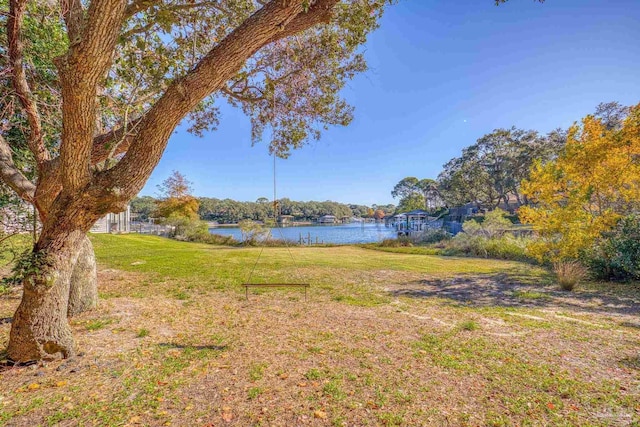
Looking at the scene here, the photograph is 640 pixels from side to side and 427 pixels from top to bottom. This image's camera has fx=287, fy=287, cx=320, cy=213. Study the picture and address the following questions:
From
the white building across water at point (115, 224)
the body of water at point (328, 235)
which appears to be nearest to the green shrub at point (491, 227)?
the body of water at point (328, 235)

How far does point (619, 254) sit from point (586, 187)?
6.45 ft

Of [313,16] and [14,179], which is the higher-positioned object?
[313,16]

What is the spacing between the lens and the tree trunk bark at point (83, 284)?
454cm

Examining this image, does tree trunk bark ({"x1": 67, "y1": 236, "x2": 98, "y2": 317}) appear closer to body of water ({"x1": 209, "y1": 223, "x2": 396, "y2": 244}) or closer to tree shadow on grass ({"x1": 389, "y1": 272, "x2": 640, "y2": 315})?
body of water ({"x1": 209, "y1": 223, "x2": 396, "y2": 244})

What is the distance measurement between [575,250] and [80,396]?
11151mm

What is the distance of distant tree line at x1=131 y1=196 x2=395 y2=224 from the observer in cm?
3785

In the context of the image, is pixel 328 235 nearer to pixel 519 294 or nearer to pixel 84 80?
pixel 519 294

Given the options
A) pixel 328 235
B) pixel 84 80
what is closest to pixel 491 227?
pixel 84 80

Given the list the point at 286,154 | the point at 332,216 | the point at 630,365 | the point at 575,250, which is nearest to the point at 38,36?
the point at 286,154

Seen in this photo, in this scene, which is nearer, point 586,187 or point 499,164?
point 586,187

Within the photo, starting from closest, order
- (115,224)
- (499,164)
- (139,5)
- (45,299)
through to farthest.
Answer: (45,299) < (139,5) < (115,224) < (499,164)

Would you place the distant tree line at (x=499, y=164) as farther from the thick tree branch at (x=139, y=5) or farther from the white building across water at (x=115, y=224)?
the white building across water at (x=115, y=224)

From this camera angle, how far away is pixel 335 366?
3152 mm

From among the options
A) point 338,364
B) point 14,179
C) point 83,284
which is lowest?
point 338,364
